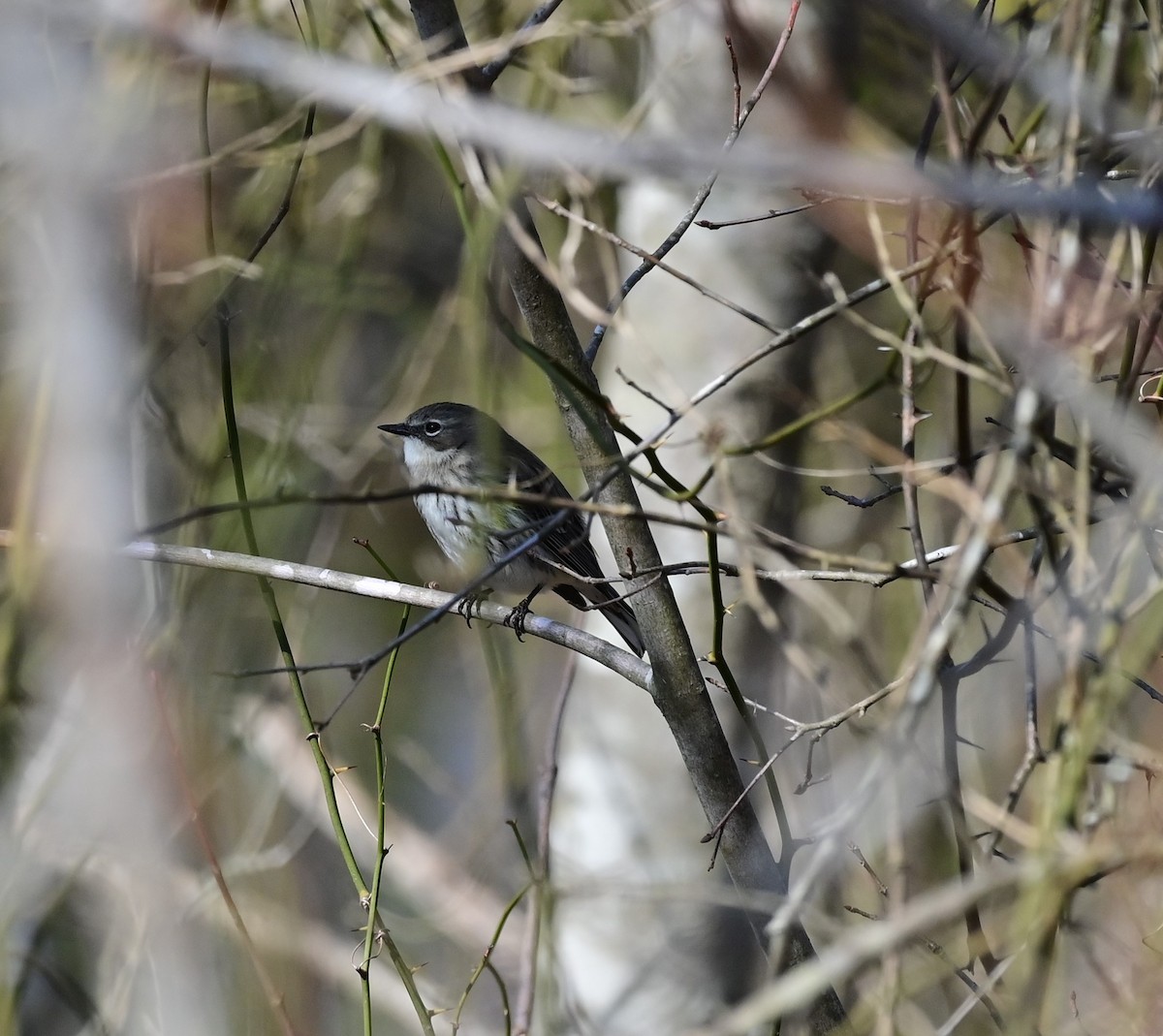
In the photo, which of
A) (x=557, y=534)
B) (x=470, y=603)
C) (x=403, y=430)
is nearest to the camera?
(x=470, y=603)

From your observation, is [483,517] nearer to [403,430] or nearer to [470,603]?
[470,603]

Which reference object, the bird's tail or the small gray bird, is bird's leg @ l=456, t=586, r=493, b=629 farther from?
the bird's tail

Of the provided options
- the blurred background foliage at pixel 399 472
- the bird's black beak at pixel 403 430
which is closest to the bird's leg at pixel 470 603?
the blurred background foliage at pixel 399 472

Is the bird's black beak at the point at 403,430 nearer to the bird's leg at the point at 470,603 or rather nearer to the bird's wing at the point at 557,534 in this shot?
the bird's wing at the point at 557,534

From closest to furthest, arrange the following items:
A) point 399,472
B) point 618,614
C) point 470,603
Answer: point 618,614
point 470,603
point 399,472

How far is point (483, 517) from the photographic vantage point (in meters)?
5.00

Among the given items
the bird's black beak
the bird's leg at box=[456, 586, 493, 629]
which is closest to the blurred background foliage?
the bird's leg at box=[456, 586, 493, 629]

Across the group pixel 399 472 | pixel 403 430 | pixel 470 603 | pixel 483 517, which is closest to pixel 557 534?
pixel 483 517

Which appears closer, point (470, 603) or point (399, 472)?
point (470, 603)

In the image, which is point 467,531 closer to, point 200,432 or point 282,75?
point 200,432

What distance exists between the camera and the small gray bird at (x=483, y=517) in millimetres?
4816

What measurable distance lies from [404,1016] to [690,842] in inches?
74.3

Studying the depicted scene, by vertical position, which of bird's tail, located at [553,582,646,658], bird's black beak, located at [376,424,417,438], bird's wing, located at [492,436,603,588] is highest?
bird's black beak, located at [376,424,417,438]

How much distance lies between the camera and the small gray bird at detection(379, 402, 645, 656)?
4.82 meters
